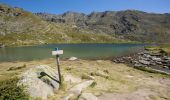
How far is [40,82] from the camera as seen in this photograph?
A: 73.4ft

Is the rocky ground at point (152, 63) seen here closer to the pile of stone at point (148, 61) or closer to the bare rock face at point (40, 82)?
the pile of stone at point (148, 61)

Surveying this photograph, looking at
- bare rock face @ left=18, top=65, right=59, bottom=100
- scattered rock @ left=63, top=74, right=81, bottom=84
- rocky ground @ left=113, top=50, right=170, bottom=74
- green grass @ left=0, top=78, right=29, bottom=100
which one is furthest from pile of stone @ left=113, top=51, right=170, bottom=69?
green grass @ left=0, top=78, right=29, bottom=100

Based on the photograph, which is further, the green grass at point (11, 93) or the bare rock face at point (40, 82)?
the bare rock face at point (40, 82)

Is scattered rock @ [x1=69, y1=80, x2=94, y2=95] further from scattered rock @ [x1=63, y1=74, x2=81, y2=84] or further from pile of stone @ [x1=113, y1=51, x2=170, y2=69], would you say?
pile of stone @ [x1=113, y1=51, x2=170, y2=69]

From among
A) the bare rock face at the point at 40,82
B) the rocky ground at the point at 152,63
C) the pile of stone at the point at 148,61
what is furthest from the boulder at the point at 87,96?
the pile of stone at the point at 148,61

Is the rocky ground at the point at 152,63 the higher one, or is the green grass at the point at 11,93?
the green grass at the point at 11,93

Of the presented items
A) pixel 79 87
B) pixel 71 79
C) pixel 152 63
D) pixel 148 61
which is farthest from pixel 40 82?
pixel 148 61

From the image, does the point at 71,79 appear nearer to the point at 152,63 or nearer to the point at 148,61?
the point at 152,63

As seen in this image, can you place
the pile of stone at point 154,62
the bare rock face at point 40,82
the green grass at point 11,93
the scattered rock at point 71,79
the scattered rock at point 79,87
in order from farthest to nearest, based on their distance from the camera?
the pile of stone at point 154,62 → the scattered rock at point 71,79 → the scattered rock at point 79,87 → the bare rock face at point 40,82 → the green grass at point 11,93

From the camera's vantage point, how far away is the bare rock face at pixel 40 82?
69.2 feet

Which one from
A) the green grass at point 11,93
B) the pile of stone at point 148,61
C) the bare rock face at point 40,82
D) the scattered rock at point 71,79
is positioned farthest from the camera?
the pile of stone at point 148,61

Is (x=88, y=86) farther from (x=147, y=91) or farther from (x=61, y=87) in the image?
(x=147, y=91)

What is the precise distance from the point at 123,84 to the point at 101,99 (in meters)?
7.26

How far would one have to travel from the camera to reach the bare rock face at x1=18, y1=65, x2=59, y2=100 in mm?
21078
